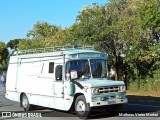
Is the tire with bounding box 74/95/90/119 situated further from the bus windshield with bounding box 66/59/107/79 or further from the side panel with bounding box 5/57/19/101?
the side panel with bounding box 5/57/19/101

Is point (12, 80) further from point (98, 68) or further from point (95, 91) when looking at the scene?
point (95, 91)

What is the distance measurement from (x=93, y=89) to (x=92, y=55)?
6.92 feet

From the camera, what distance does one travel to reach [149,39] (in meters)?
33.5

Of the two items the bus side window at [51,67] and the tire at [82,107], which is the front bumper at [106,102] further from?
the bus side window at [51,67]

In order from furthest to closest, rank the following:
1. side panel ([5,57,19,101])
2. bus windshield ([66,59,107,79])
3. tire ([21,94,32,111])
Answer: side panel ([5,57,19,101]) → tire ([21,94,32,111]) → bus windshield ([66,59,107,79])

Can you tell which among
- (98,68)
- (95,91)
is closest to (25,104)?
(98,68)

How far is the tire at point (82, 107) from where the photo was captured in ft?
43.7

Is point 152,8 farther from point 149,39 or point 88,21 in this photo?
point 88,21

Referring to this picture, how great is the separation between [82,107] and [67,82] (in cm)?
120

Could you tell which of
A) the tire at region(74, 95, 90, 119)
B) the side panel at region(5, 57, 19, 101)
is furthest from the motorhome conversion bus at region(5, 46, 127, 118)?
the side panel at region(5, 57, 19, 101)

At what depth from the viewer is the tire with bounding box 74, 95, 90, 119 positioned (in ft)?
43.7

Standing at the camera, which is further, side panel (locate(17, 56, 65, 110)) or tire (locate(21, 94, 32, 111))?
tire (locate(21, 94, 32, 111))

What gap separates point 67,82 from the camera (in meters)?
14.1

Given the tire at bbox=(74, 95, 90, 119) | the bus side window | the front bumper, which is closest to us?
the front bumper
